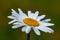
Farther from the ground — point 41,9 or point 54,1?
point 54,1

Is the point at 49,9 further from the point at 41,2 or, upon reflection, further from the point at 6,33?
the point at 6,33

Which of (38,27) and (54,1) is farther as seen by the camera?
(54,1)

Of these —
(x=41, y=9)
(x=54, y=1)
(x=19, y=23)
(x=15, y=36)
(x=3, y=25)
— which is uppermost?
(x=54, y=1)

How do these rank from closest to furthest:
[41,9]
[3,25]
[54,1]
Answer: [3,25], [41,9], [54,1]

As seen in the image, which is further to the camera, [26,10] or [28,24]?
[26,10]

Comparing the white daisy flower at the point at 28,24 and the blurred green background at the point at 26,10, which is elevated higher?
the blurred green background at the point at 26,10

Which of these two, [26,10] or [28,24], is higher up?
[26,10]

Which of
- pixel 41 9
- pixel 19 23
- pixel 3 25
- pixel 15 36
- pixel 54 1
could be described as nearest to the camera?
pixel 19 23

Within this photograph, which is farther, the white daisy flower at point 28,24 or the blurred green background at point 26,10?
the blurred green background at point 26,10

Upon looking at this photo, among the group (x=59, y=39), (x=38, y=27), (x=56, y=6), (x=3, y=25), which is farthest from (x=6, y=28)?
(x=38, y=27)
